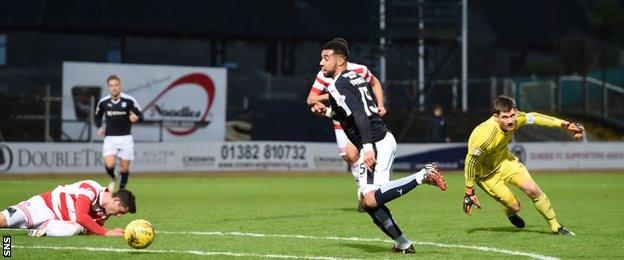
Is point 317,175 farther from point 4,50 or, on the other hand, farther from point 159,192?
point 4,50

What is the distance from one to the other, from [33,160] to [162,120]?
614cm

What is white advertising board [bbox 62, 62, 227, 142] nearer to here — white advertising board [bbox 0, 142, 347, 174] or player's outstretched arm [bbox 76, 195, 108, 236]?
white advertising board [bbox 0, 142, 347, 174]

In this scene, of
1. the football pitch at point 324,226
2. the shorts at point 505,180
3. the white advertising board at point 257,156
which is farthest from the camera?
the white advertising board at point 257,156

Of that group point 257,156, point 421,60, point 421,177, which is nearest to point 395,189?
point 421,177

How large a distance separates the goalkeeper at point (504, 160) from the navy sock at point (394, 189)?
2.31m

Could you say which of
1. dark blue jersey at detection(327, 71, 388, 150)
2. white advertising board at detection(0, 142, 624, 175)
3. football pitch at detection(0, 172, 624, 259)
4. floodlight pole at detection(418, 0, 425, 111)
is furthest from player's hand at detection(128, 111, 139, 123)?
floodlight pole at detection(418, 0, 425, 111)

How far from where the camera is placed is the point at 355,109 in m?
11.8

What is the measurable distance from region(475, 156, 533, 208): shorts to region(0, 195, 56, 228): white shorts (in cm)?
580

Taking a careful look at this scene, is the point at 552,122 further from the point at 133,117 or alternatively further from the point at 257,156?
the point at 257,156

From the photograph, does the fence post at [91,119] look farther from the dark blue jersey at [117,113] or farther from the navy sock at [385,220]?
the navy sock at [385,220]

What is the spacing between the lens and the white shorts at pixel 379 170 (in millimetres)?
12031

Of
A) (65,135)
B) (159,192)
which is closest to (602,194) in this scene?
(159,192)

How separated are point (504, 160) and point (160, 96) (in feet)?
83.2

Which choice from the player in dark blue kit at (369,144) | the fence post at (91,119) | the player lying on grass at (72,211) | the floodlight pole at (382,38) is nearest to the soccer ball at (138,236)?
the player lying on grass at (72,211)
